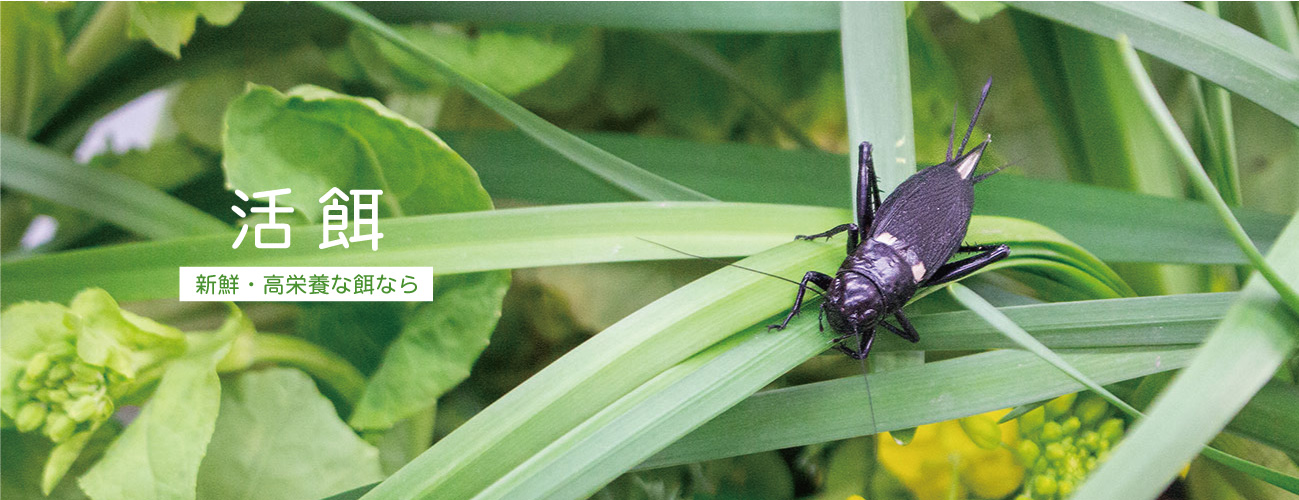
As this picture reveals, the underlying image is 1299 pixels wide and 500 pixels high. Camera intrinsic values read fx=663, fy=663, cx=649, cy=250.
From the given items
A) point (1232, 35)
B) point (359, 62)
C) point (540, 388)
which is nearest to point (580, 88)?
point (359, 62)

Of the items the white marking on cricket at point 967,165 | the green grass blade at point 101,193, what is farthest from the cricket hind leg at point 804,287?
the green grass blade at point 101,193

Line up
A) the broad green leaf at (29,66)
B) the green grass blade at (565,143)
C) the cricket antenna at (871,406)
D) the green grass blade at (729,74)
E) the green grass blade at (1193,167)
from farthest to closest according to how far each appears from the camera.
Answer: the green grass blade at (729,74) → the broad green leaf at (29,66) → the green grass blade at (565,143) → the cricket antenna at (871,406) → the green grass blade at (1193,167)

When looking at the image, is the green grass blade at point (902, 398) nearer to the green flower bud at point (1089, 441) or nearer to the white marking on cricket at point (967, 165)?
the green flower bud at point (1089, 441)

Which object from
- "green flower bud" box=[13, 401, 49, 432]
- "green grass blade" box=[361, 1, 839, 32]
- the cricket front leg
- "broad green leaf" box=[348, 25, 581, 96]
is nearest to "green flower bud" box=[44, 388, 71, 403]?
"green flower bud" box=[13, 401, 49, 432]

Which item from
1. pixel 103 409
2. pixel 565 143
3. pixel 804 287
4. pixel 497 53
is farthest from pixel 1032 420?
pixel 103 409

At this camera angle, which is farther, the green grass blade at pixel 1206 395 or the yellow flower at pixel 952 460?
the yellow flower at pixel 952 460

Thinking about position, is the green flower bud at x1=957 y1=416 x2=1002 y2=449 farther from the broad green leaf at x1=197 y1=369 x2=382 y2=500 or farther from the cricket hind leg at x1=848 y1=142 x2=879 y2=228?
the broad green leaf at x1=197 y1=369 x2=382 y2=500
